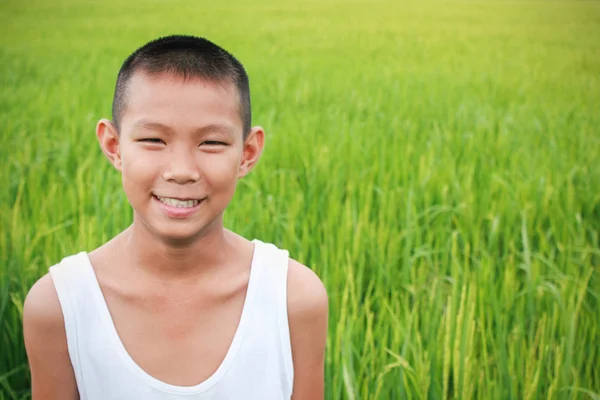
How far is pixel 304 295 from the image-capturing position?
3.03 ft

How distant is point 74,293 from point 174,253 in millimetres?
133

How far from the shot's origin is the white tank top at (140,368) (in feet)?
2.87

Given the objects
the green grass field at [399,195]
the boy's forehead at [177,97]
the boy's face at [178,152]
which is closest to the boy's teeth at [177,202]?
the boy's face at [178,152]

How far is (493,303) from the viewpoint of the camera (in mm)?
1414

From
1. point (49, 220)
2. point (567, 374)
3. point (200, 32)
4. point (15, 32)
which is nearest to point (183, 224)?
point (567, 374)

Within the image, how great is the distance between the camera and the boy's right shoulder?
88 cm

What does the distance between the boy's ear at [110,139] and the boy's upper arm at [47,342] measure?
17cm

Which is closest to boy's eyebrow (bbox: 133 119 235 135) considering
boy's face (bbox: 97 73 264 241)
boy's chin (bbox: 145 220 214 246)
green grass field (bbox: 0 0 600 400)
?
boy's face (bbox: 97 73 264 241)

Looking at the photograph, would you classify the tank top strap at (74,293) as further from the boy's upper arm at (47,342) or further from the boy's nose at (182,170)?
the boy's nose at (182,170)

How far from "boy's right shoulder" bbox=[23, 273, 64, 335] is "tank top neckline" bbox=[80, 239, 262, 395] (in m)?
0.05

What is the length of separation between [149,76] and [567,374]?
88cm

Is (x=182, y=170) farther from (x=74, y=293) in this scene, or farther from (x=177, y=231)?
(x=74, y=293)

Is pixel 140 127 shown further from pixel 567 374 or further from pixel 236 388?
pixel 567 374

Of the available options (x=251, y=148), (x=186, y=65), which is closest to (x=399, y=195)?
(x=251, y=148)
